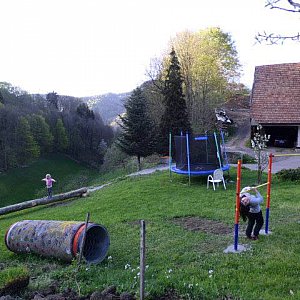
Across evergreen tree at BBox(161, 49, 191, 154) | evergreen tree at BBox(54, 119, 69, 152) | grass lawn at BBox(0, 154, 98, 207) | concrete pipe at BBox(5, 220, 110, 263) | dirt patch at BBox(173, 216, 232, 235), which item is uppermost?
evergreen tree at BBox(161, 49, 191, 154)

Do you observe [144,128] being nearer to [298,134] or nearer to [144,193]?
[298,134]

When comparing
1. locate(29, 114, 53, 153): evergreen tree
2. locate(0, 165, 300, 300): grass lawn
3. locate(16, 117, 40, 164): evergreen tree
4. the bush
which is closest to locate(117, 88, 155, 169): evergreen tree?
the bush

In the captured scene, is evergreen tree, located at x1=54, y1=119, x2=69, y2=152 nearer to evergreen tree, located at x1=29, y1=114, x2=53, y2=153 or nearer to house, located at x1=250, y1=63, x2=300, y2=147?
evergreen tree, located at x1=29, y1=114, x2=53, y2=153

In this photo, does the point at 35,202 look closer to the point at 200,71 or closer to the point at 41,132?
the point at 200,71

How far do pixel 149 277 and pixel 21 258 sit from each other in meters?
3.70

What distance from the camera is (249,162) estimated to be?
24.0 meters

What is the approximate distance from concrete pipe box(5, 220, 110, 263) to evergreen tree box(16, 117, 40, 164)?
149 feet

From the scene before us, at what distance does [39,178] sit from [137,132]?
25.1m

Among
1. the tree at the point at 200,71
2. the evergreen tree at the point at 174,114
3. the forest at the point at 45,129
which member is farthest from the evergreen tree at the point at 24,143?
the evergreen tree at the point at 174,114

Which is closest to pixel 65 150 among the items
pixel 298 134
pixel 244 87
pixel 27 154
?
pixel 27 154

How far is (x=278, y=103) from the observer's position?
28.0m

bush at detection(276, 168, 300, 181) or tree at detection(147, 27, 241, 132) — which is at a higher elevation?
tree at detection(147, 27, 241, 132)

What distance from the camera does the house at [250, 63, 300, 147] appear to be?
27.3m

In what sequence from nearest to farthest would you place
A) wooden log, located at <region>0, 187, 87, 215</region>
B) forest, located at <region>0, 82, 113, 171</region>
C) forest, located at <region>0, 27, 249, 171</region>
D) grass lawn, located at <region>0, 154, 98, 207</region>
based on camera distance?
wooden log, located at <region>0, 187, 87, 215</region>
forest, located at <region>0, 27, 249, 171</region>
grass lawn, located at <region>0, 154, 98, 207</region>
forest, located at <region>0, 82, 113, 171</region>
